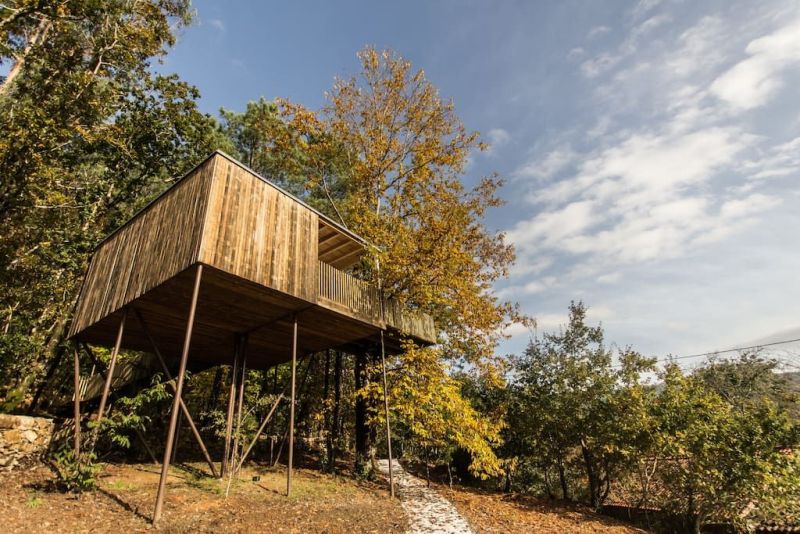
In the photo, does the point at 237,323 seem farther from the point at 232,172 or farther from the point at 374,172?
the point at 374,172

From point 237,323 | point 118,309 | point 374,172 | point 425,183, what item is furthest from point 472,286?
point 118,309

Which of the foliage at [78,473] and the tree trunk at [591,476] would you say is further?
the tree trunk at [591,476]

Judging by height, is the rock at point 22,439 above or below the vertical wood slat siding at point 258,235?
below

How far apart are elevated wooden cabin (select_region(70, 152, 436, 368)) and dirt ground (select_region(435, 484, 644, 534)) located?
20.3 ft

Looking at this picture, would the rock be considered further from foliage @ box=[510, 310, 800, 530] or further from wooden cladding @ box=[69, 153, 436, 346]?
foliage @ box=[510, 310, 800, 530]

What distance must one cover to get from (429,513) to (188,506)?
6196 mm

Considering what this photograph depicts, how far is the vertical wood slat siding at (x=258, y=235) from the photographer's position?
8.99 m

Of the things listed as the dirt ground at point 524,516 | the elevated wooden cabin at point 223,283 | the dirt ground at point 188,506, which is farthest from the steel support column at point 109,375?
the dirt ground at point 524,516

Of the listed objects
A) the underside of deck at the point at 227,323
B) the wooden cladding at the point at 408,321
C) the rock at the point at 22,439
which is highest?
the wooden cladding at the point at 408,321

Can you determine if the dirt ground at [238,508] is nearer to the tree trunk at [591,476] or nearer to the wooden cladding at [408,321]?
the tree trunk at [591,476]

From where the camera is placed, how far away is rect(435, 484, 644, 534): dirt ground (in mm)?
10641

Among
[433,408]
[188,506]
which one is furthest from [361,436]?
[188,506]

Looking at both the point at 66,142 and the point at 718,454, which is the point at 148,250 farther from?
the point at 718,454

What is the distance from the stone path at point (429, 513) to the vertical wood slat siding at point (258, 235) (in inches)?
244
